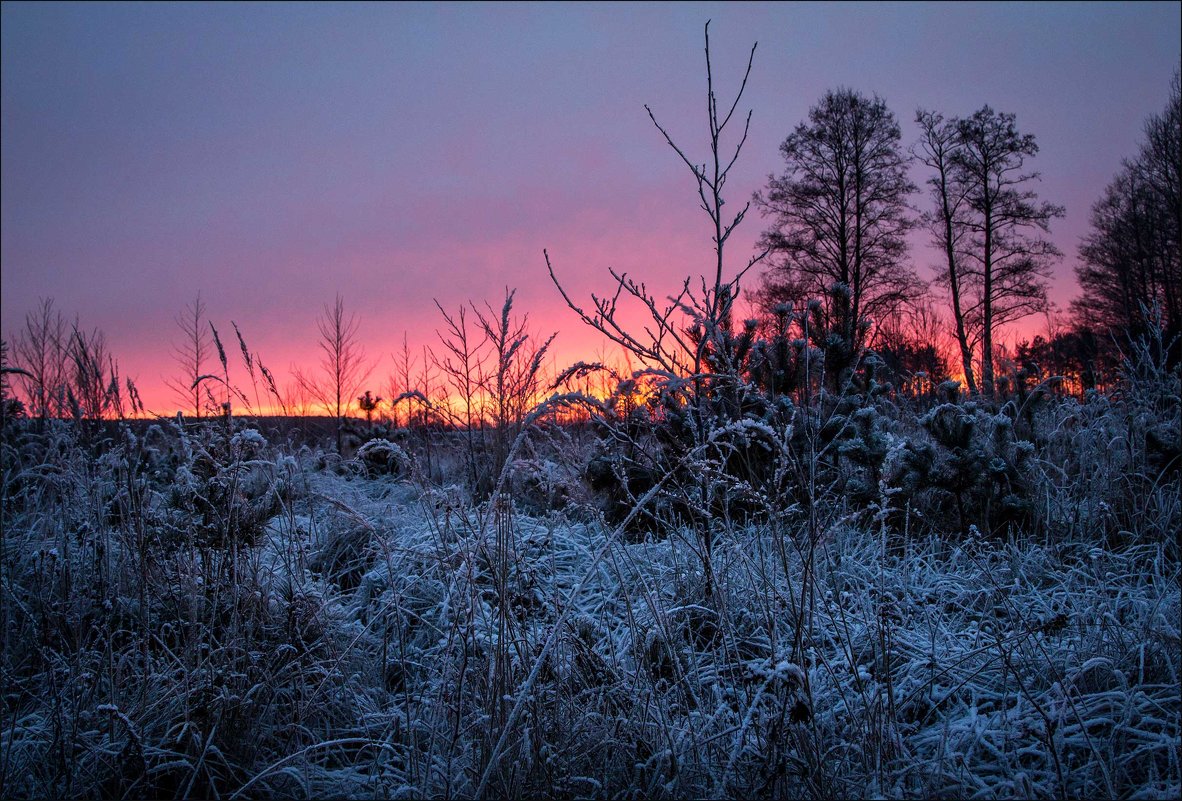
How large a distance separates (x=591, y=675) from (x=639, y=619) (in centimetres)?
49

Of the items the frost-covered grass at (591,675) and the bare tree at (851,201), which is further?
the bare tree at (851,201)

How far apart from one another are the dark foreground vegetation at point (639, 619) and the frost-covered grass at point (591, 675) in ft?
0.06

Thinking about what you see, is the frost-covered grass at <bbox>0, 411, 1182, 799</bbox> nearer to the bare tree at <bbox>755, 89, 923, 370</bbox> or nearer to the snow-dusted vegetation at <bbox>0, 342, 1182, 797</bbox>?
the snow-dusted vegetation at <bbox>0, 342, 1182, 797</bbox>

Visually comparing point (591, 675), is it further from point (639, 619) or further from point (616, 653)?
point (639, 619)

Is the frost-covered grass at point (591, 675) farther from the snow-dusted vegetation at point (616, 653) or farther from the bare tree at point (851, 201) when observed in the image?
the bare tree at point (851, 201)

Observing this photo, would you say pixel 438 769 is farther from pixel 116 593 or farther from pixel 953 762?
pixel 116 593

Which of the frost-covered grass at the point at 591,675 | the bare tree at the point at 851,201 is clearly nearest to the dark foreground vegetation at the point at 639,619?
the frost-covered grass at the point at 591,675

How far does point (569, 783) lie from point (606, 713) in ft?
0.77

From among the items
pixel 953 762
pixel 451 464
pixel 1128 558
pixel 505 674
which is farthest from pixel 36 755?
pixel 451 464

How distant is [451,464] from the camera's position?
756cm

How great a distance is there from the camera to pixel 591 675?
2252mm

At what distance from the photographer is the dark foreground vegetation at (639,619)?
5.82 feet

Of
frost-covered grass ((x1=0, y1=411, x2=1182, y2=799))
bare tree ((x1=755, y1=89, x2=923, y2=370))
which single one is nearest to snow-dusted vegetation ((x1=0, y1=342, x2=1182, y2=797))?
frost-covered grass ((x1=0, y1=411, x2=1182, y2=799))

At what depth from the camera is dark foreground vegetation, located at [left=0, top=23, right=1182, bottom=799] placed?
177 cm
